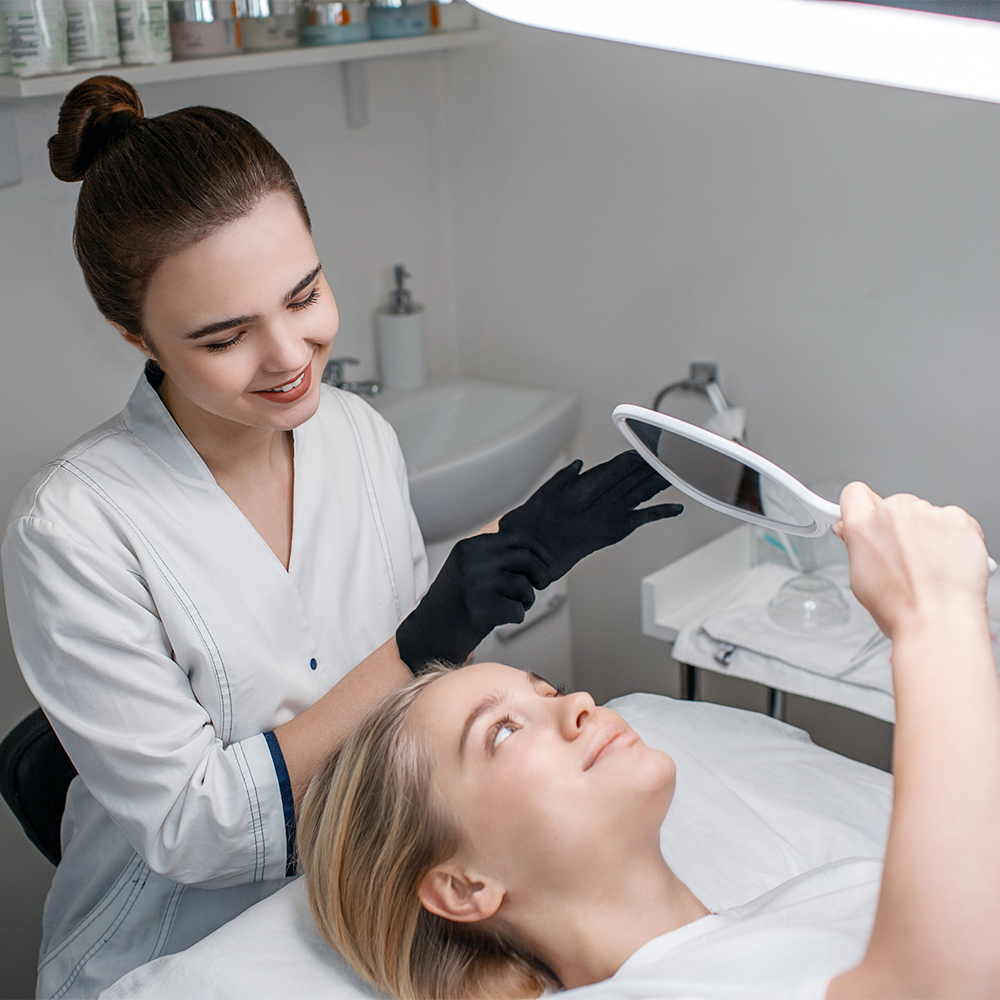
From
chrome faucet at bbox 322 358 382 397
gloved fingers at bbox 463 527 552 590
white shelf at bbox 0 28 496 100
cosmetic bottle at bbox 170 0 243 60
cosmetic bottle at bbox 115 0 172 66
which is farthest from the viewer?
chrome faucet at bbox 322 358 382 397

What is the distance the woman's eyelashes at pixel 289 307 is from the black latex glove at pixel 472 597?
327 mm

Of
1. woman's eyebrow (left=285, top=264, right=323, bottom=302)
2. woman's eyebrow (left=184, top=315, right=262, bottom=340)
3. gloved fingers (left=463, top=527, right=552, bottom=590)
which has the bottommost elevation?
gloved fingers (left=463, top=527, right=552, bottom=590)

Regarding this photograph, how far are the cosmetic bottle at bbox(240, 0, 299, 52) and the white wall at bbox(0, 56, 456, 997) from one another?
0.13 meters

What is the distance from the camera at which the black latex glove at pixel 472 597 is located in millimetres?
1213

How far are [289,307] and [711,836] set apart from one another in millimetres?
815

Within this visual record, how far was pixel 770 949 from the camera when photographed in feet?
3.05

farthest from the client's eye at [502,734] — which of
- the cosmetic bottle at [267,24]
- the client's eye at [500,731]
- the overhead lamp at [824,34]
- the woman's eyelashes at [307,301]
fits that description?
the cosmetic bottle at [267,24]

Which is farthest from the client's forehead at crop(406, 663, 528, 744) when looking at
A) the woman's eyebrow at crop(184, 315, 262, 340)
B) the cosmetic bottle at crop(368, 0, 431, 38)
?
the cosmetic bottle at crop(368, 0, 431, 38)

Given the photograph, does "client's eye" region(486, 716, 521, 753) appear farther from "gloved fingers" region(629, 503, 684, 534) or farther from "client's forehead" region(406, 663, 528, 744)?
"gloved fingers" region(629, 503, 684, 534)

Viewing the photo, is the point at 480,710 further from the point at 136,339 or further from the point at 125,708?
the point at 136,339

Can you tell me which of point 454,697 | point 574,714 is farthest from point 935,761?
point 454,697

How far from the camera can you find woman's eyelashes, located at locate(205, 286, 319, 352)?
1102 millimetres

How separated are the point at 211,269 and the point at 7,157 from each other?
27.2 inches

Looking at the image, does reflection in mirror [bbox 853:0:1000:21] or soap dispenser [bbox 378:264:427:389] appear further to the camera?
soap dispenser [bbox 378:264:427:389]
